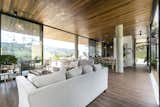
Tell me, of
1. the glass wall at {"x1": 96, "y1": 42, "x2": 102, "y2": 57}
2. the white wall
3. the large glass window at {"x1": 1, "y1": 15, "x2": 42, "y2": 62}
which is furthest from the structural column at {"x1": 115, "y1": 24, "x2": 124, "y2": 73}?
the glass wall at {"x1": 96, "y1": 42, "x2": 102, "y2": 57}

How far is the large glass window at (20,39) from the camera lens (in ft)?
16.5

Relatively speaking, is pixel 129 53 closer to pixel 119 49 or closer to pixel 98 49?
pixel 119 49

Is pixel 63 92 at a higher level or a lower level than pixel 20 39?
lower

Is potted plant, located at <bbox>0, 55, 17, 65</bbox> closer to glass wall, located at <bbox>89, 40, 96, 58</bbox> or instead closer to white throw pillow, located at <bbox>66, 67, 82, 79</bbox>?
white throw pillow, located at <bbox>66, 67, 82, 79</bbox>

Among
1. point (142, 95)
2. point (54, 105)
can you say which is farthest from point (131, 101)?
point (54, 105)

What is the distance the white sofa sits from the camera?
1568mm

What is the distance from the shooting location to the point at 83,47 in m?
10.7

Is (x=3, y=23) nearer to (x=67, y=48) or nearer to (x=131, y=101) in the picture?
(x=67, y=48)

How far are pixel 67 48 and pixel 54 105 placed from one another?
7.35 m

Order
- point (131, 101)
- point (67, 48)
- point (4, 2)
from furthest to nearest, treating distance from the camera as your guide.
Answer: point (67, 48) < point (4, 2) < point (131, 101)

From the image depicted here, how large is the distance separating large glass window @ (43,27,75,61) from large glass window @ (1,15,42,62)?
3.48 feet

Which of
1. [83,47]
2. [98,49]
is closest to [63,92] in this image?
[83,47]

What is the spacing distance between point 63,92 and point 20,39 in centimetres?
477

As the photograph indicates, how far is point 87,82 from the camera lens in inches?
104
